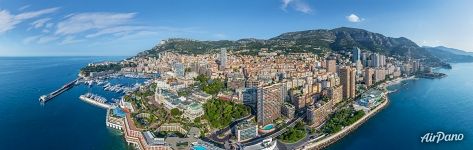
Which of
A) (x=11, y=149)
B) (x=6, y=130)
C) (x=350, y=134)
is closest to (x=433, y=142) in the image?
(x=350, y=134)

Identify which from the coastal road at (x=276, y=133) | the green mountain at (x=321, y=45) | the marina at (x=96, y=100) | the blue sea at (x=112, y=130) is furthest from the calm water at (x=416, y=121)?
the green mountain at (x=321, y=45)

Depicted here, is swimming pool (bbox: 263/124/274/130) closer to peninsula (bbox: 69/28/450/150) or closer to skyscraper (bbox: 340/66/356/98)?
peninsula (bbox: 69/28/450/150)

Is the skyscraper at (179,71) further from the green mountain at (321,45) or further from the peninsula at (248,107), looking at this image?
the green mountain at (321,45)

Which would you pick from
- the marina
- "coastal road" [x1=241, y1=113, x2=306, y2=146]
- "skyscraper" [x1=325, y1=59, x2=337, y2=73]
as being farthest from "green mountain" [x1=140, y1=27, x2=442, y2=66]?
"coastal road" [x1=241, y1=113, x2=306, y2=146]

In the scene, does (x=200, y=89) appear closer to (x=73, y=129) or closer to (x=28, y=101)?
(x=73, y=129)

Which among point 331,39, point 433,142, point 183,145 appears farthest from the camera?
point 331,39

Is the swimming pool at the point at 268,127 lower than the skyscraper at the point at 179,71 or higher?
lower

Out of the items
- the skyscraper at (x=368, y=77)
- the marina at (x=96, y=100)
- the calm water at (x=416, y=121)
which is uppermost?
the skyscraper at (x=368, y=77)
